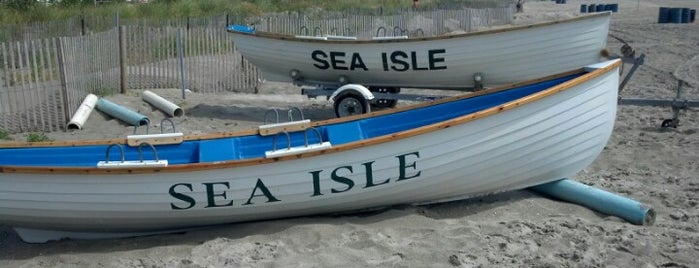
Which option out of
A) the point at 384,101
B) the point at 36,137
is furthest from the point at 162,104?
the point at 384,101

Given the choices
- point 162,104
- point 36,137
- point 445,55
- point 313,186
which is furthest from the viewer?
point 162,104

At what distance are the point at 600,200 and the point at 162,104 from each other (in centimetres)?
723

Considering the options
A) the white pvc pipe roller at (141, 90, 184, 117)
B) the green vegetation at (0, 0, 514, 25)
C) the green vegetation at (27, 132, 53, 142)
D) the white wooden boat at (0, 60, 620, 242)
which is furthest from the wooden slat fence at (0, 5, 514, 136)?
the green vegetation at (0, 0, 514, 25)

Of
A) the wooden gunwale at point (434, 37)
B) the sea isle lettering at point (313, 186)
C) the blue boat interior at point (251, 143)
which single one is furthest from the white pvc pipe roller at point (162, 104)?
the sea isle lettering at point (313, 186)

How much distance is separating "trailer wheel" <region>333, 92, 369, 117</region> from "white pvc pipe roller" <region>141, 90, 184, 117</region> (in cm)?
254

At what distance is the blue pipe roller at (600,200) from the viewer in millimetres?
5949

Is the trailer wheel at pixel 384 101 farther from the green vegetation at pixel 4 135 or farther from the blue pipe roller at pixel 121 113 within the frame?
the green vegetation at pixel 4 135

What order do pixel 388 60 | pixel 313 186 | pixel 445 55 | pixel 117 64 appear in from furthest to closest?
pixel 117 64
pixel 388 60
pixel 445 55
pixel 313 186

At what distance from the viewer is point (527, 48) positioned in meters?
10.2

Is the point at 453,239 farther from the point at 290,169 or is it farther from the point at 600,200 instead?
the point at 600,200

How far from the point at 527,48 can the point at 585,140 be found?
401 centimetres

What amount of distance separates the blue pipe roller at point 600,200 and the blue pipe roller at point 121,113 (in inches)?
229

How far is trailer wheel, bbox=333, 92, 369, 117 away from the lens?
10414 millimetres

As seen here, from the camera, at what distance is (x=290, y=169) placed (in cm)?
574
